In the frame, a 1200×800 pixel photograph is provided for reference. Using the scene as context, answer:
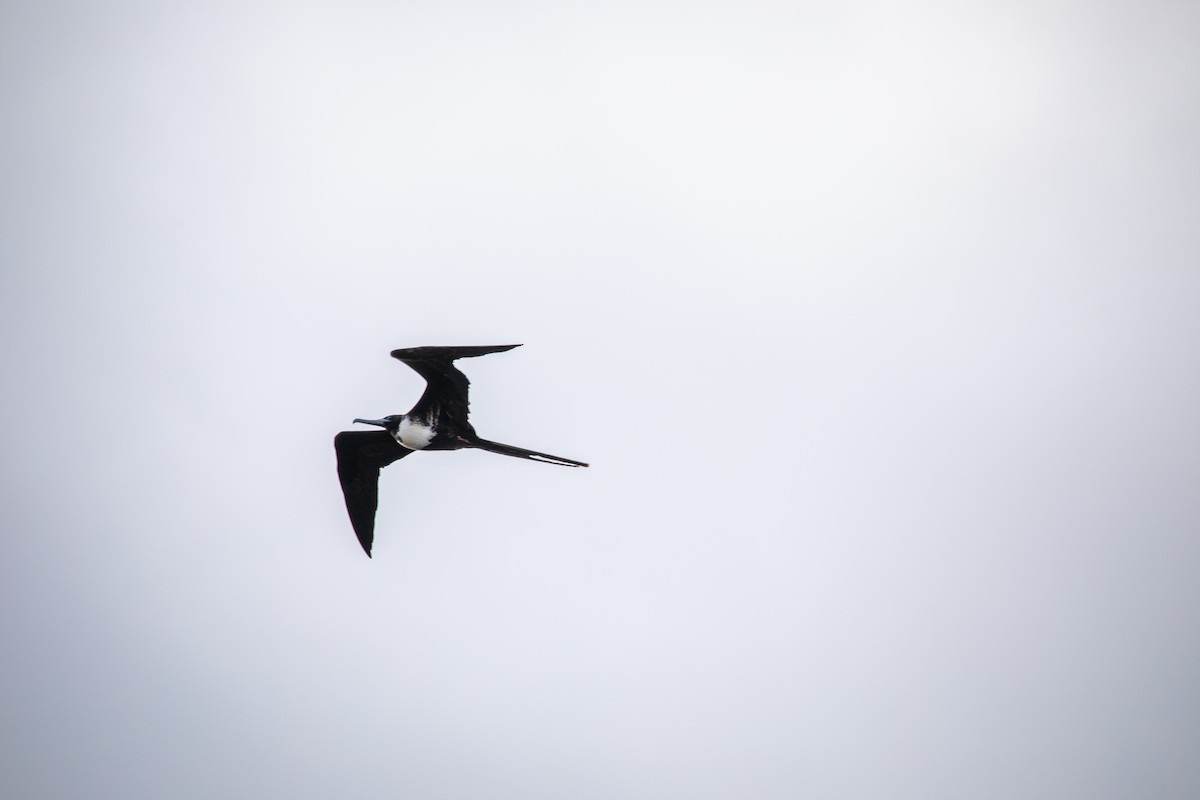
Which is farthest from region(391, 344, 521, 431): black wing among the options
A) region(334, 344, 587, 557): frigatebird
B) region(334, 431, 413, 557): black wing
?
region(334, 431, 413, 557): black wing

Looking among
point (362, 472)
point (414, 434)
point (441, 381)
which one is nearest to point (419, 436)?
point (414, 434)

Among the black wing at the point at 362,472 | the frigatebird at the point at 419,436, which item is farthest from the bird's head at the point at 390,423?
the black wing at the point at 362,472

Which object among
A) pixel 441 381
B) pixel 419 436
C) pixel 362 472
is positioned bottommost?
pixel 362 472

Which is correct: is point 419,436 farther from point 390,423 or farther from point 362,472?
point 362,472

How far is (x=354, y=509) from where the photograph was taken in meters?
10.2

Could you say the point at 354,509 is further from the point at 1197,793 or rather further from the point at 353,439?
the point at 1197,793

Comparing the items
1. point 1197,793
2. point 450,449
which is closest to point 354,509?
point 450,449

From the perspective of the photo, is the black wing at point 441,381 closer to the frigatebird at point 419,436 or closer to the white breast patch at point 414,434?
the frigatebird at point 419,436

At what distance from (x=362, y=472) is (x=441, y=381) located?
6.24ft

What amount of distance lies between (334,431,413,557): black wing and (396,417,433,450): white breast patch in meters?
0.65

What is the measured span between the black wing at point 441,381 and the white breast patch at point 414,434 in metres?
0.13

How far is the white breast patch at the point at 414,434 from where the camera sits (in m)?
9.26

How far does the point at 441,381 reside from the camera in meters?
8.88

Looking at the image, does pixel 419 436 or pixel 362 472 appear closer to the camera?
pixel 419 436
